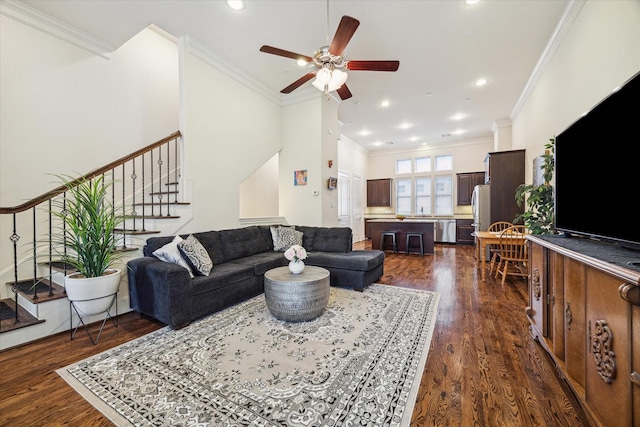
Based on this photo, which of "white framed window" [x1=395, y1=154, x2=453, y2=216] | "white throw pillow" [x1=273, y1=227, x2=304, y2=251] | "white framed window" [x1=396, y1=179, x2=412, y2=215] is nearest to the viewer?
"white throw pillow" [x1=273, y1=227, x2=304, y2=251]

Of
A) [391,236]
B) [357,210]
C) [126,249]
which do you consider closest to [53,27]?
[126,249]

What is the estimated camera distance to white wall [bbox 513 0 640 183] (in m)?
1.90

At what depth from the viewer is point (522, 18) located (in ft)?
9.77

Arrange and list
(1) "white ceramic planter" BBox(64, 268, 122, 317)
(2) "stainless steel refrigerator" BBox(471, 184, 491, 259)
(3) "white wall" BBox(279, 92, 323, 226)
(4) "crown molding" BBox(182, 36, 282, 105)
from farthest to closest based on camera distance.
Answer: (2) "stainless steel refrigerator" BBox(471, 184, 491, 259), (3) "white wall" BBox(279, 92, 323, 226), (4) "crown molding" BBox(182, 36, 282, 105), (1) "white ceramic planter" BBox(64, 268, 122, 317)

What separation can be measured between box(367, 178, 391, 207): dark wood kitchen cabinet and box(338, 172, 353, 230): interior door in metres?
1.62

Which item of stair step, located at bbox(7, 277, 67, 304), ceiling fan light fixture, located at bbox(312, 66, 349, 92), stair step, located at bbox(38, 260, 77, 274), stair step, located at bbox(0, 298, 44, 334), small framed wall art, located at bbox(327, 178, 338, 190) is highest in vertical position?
ceiling fan light fixture, located at bbox(312, 66, 349, 92)

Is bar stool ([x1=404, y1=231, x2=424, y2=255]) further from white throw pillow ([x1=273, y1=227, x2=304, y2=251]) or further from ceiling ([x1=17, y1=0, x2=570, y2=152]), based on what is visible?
white throw pillow ([x1=273, y1=227, x2=304, y2=251])

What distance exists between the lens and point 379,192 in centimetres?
945

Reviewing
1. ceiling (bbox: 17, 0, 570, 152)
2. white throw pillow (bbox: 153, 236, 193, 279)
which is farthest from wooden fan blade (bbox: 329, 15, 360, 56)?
white throw pillow (bbox: 153, 236, 193, 279)

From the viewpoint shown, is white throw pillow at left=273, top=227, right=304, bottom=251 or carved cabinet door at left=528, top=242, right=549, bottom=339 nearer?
carved cabinet door at left=528, top=242, right=549, bottom=339

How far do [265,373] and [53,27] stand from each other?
4.58m

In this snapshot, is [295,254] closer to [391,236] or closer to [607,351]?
[607,351]

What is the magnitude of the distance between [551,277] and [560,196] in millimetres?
687

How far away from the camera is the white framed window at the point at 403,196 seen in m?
9.24
